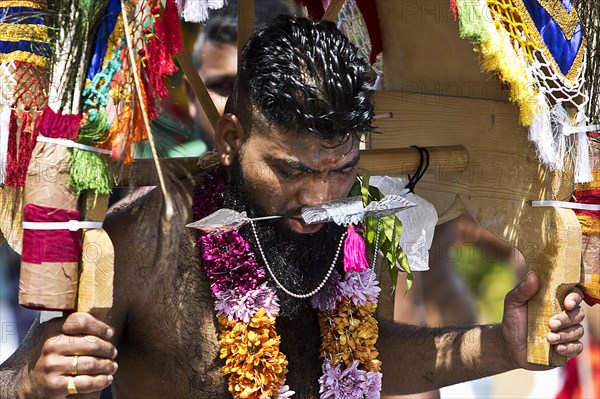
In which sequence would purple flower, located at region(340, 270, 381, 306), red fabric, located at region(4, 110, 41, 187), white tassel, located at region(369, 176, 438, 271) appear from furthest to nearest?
white tassel, located at region(369, 176, 438, 271)
purple flower, located at region(340, 270, 381, 306)
red fabric, located at region(4, 110, 41, 187)

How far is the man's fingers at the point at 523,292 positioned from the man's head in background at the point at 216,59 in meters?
1.64

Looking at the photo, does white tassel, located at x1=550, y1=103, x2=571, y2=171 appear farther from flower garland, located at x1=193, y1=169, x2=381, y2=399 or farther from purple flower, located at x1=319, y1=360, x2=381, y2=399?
purple flower, located at x1=319, y1=360, x2=381, y2=399

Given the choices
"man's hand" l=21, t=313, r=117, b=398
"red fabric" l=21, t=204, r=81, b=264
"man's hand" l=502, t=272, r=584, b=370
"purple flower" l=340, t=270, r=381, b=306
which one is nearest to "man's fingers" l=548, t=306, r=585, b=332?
"man's hand" l=502, t=272, r=584, b=370

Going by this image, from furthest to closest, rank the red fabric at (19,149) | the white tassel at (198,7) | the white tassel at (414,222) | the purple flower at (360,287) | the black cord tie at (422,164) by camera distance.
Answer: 1. the white tassel at (414,222)
2. the black cord tie at (422,164)
3. the purple flower at (360,287)
4. the white tassel at (198,7)
5. the red fabric at (19,149)

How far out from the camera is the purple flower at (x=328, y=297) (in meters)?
3.26

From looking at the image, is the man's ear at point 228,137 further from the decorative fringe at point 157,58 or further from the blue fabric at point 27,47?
the blue fabric at point 27,47

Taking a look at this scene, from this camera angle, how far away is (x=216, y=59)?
15.8 feet

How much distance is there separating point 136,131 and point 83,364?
1.86ft

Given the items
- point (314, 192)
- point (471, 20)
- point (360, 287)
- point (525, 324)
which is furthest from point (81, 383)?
point (525, 324)

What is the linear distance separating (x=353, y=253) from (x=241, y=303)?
34 centimetres

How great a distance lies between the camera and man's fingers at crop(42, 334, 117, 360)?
2.60m

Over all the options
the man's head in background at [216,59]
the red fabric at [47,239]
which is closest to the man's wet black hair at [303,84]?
the red fabric at [47,239]

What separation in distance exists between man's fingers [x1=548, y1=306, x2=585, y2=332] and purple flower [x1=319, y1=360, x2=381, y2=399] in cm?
57

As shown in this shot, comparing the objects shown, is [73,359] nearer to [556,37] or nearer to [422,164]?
[422,164]
